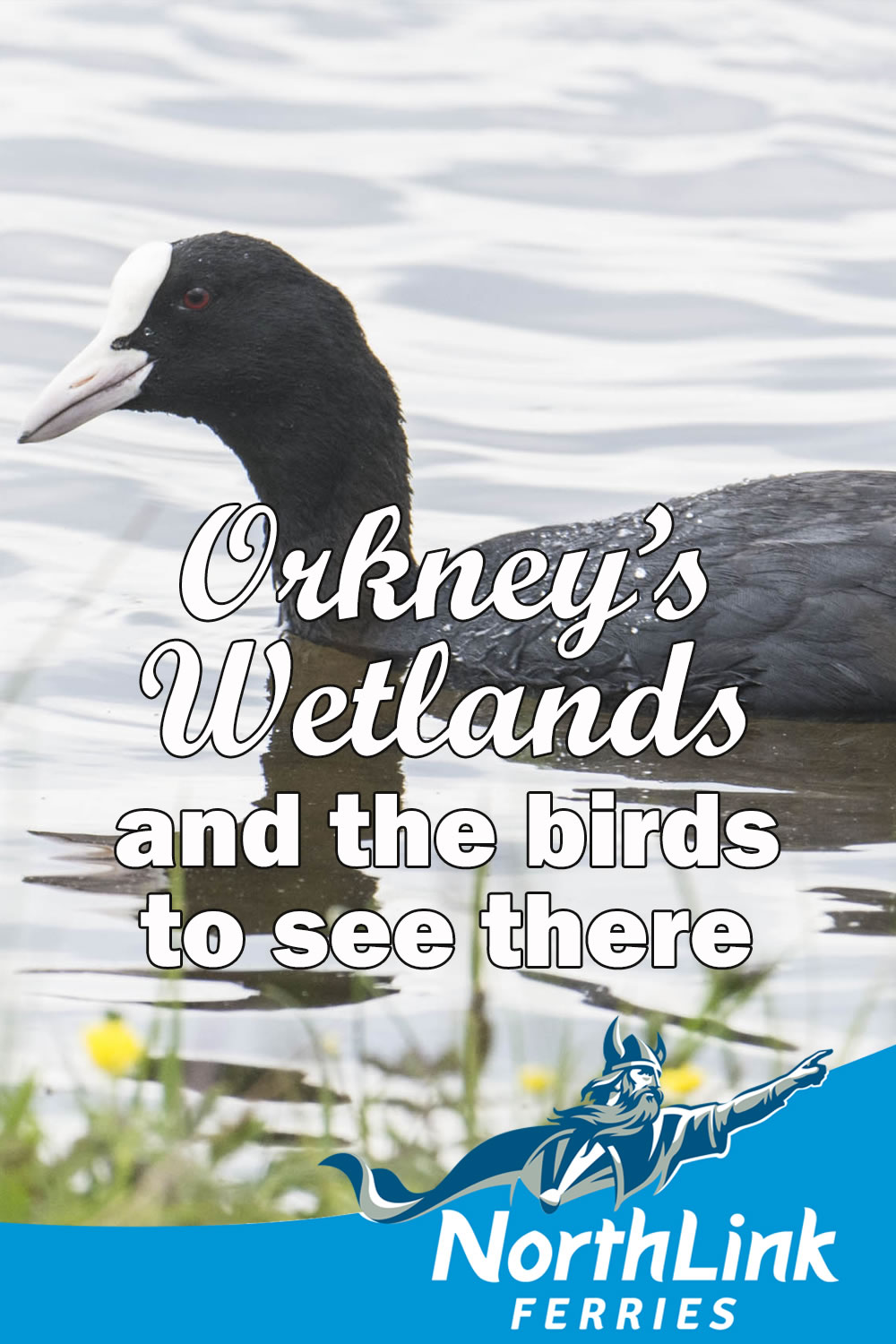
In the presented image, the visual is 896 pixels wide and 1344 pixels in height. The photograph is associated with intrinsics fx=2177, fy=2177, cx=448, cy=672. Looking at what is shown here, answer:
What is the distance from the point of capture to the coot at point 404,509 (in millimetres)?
5969

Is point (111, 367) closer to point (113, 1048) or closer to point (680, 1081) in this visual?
point (113, 1048)

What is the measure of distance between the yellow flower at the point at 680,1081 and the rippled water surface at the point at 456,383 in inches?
6.7

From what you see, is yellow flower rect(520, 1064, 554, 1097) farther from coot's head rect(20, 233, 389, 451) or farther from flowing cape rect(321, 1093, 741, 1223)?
coot's head rect(20, 233, 389, 451)

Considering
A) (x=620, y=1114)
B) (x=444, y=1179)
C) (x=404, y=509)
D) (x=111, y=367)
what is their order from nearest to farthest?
(x=444, y=1179)
(x=620, y=1114)
(x=111, y=367)
(x=404, y=509)

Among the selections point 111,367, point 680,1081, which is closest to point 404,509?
point 111,367

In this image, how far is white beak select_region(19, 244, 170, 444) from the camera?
243 inches

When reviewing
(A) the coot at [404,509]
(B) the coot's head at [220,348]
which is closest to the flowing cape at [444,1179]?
(A) the coot at [404,509]

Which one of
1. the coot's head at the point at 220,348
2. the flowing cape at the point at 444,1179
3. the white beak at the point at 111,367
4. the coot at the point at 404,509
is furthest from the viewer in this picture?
the coot's head at the point at 220,348

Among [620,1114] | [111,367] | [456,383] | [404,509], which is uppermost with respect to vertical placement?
[620,1114]

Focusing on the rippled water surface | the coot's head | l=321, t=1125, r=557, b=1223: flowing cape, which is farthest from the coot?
l=321, t=1125, r=557, b=1223: flowing cape

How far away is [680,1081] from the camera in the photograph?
3184 mm

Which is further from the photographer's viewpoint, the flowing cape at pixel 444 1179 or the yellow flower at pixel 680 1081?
the yellow flower at pixel 680 1081

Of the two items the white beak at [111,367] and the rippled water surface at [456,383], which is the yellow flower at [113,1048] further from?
the white beak at [111,367]

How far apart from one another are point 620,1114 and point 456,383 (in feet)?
20.5
